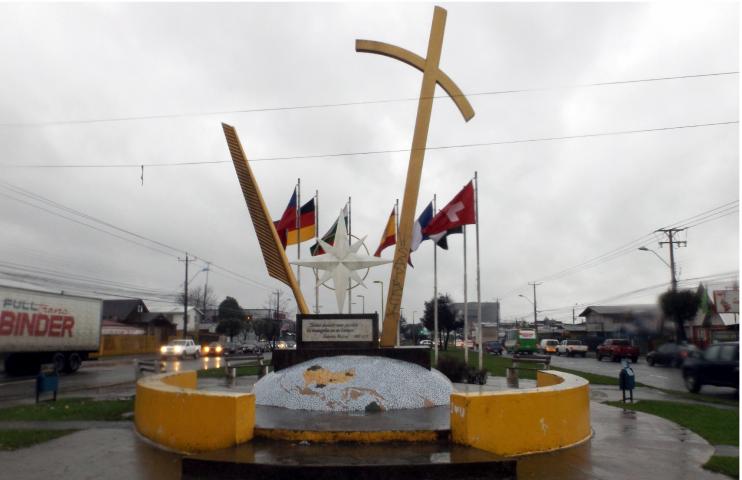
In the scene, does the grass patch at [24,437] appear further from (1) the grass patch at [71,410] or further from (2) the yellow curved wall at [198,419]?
(2) the yellow curved wall at [198,419]

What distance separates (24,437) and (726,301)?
41.2m

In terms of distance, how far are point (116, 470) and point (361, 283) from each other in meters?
8.61

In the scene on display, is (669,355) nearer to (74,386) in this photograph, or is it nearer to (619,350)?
(619,350)

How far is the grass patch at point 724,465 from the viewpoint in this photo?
7.74 metres

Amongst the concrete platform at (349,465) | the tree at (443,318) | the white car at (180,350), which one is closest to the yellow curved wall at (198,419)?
the concrete platform at (349,465)

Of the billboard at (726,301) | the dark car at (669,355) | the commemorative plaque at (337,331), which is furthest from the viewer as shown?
the billboard at (726,301)

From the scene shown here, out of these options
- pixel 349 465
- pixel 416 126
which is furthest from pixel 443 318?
pixel 349 465

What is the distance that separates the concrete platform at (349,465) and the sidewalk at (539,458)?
600 millimetres

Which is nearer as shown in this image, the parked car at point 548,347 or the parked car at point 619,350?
the parked car at point 619,350

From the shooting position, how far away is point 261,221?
15961mm

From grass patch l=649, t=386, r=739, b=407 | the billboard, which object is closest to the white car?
grass patch l=649, t=386, r=739, b=407

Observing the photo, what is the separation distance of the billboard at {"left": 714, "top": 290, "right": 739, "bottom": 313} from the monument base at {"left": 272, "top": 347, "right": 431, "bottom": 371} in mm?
30696

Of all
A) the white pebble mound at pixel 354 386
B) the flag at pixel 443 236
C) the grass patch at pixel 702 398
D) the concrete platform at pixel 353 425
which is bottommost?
the grass patch at pixel 702 398

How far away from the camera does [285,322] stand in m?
122
